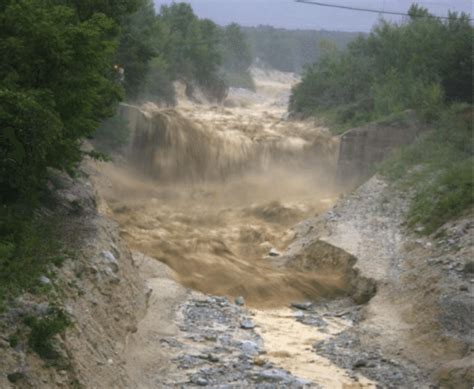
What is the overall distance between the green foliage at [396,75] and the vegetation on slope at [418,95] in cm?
4

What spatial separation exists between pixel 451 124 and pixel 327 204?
5.16m

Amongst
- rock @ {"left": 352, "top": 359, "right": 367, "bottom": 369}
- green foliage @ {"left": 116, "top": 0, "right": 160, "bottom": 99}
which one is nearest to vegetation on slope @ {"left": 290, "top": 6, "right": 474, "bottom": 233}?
rock @ {"left": 352, "top": 359, "right": 367, "bottom": 369}

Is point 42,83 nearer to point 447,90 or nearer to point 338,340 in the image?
point 338,340

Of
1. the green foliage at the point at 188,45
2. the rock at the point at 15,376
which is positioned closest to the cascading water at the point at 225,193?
the rock at the point at 15,376

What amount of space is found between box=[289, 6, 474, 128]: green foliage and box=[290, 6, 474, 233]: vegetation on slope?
4cm

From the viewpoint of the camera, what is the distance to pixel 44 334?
9133mm

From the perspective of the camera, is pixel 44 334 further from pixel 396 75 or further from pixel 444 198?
pixel 396 75

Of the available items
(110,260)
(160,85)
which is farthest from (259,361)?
(160,85)

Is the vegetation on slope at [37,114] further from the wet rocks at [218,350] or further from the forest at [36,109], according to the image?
the wet rocks at [218,350]

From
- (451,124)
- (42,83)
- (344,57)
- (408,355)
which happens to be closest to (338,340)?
(408,355)

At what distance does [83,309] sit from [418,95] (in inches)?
921

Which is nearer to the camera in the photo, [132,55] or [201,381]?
[201,381]

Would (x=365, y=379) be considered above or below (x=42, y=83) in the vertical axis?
Result: below

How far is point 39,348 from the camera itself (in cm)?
905
